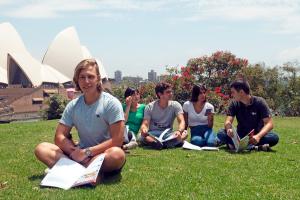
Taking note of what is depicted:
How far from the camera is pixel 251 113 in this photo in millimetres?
6789

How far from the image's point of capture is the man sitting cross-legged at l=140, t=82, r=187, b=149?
7.15m

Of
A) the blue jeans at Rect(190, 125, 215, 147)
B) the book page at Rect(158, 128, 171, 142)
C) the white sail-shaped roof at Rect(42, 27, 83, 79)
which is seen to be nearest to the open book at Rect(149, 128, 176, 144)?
the book page at Rect(158, 128, 171, 142)

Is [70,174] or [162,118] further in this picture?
[162,118]

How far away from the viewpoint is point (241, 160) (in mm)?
5824

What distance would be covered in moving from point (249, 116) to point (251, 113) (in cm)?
6

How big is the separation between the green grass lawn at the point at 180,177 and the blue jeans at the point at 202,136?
0.49m

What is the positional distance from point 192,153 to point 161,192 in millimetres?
2588

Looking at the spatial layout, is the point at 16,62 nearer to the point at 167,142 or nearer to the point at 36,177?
the point at 167,142

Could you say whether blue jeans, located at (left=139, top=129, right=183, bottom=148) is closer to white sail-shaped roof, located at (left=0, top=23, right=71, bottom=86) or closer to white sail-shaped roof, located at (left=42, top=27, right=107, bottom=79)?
white sail-shaped roof, located at (left=0, top=23, right=71, bottom=86)

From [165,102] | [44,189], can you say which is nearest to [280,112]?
[165,102]

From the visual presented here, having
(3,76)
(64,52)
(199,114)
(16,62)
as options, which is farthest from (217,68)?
(64,52)

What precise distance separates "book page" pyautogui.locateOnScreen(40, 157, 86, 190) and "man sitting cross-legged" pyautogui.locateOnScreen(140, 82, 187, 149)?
2754 mm

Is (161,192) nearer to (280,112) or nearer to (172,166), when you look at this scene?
(172,166)

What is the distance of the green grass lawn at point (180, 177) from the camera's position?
397cm
